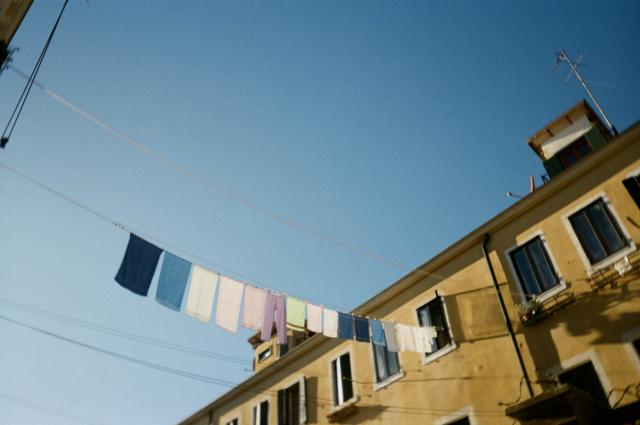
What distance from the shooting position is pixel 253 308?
11.3 metres

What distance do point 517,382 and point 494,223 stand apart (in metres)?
4.83

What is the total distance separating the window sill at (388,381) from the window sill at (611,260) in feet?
21.0

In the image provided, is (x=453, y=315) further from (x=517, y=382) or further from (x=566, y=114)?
(x=566, y=114)

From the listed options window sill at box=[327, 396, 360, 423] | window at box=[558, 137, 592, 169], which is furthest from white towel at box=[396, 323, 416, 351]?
window at box=[558, 137, 592, 169]

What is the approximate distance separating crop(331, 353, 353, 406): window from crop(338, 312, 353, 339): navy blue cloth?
154 inches

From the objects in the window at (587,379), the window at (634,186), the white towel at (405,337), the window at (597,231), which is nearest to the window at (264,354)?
the white towel at (405,337)

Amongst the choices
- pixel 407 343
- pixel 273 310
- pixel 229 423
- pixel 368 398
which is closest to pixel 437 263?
pixel 407 343

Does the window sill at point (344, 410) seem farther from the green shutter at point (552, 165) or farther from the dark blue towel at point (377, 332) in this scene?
the green shutter at point (552, 165)

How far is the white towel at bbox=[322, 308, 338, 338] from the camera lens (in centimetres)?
1270

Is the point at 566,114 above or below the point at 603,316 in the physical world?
above

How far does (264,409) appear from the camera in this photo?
62.6 ft

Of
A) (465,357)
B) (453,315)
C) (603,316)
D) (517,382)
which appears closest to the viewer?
(603,316)

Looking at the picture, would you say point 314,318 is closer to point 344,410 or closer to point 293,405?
point 344,410

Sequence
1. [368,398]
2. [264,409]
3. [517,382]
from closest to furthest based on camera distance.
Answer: [517,382]
[368,398]
[264,409]
